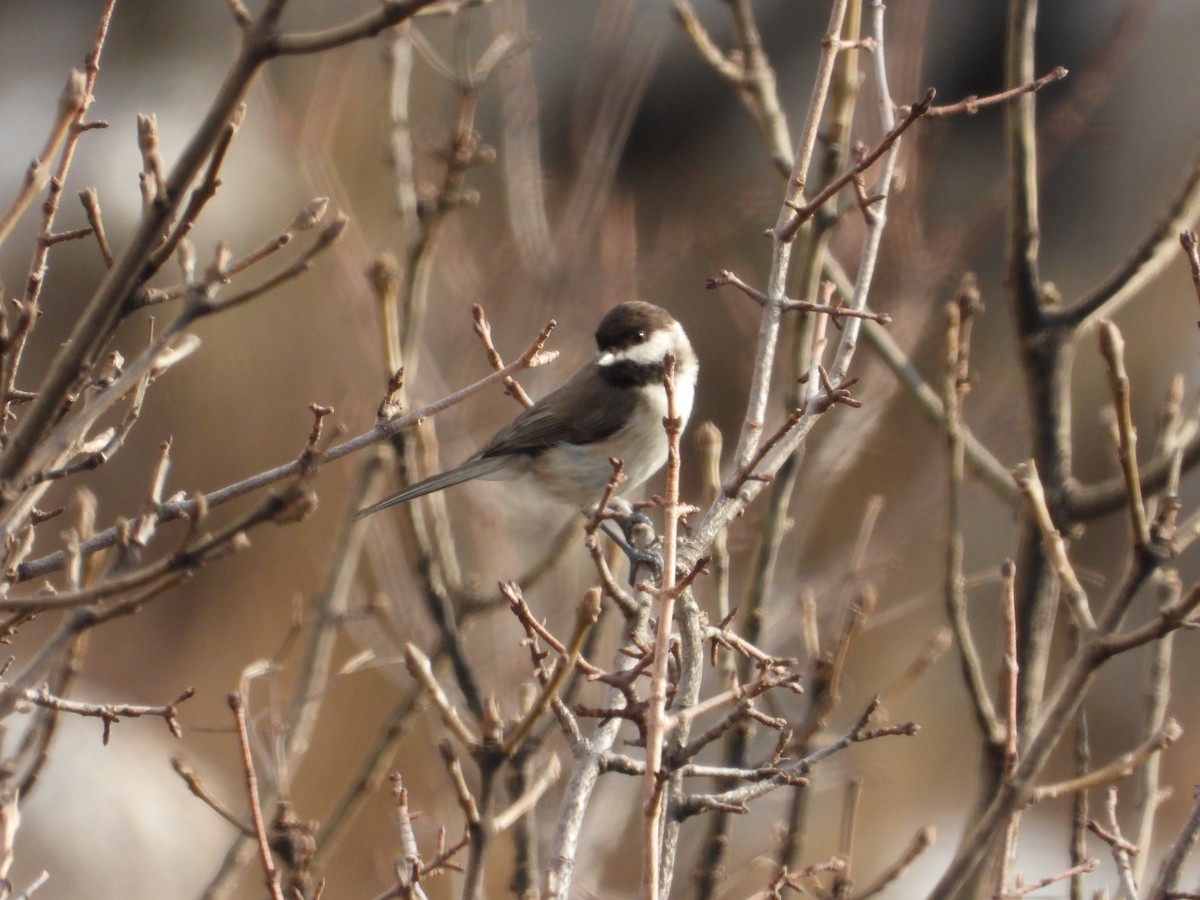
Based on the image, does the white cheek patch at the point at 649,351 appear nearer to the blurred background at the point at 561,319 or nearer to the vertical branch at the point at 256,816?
the blurred background at the point at 561,319

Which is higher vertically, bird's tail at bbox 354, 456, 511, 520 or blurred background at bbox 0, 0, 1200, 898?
blurred background at bbox 0, 0, 1200, 898

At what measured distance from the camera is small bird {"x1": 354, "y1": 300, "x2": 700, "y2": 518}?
4.23 meters

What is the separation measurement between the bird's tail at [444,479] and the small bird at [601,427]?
0.07 meters

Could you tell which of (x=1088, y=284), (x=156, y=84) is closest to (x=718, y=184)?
(x=1088, y=284)

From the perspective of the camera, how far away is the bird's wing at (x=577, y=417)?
428 cm

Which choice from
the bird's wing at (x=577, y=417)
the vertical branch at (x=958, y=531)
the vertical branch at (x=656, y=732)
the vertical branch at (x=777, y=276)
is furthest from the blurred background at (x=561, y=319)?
the vertical branch at (x=656, y=732)

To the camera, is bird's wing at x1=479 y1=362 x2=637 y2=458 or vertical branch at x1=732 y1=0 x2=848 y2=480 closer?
vertical branch at x1=732 y1=0 x2=848 y2=480

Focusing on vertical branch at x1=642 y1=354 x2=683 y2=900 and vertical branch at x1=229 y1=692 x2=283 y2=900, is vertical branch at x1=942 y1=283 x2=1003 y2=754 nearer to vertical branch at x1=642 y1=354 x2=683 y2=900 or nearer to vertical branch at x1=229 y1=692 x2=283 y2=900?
vertical branch at x1=642 y1=354 x2=683 y2=900

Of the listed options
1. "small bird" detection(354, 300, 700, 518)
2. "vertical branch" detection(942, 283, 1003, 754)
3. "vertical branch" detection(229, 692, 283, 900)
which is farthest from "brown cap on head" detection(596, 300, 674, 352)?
"vertical branch" detection(229, 692, 283, 900)

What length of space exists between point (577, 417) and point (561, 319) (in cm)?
55

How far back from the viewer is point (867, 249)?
2.33m

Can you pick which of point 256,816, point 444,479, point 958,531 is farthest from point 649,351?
point 256,816

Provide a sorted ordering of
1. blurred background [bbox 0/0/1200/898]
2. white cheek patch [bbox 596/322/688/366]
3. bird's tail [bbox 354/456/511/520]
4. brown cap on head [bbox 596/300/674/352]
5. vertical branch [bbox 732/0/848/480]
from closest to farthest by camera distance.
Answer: vertical branch [bbox 732/0/848/480], bird's tail [bbox 354/456/511/520], brown cap on head [bbox 596/300/674/352], white cheek patch [bbox 596/322/688/366], blurred background [bbox 0/0/1200/898]

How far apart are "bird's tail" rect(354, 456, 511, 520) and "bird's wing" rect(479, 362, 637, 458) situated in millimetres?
145
